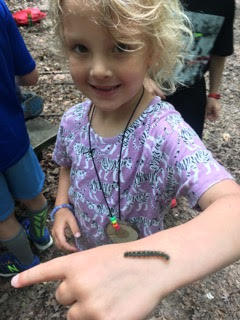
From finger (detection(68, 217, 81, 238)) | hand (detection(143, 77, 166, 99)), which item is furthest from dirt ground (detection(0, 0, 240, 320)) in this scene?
finger (detection(68, 217, 81, 238))

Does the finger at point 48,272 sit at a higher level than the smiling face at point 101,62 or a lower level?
lower

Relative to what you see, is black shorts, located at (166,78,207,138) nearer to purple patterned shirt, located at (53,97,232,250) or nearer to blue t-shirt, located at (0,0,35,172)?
purple patterned shirt, located at (53,97,232,250)

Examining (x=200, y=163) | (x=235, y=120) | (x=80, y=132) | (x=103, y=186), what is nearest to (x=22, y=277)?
(x=200, y=163)

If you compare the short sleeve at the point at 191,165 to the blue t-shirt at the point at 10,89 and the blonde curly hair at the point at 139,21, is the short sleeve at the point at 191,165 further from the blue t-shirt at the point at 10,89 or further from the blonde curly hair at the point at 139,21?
the blue t-shirt at the point at 10,89

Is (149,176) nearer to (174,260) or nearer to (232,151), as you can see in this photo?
(174,260)

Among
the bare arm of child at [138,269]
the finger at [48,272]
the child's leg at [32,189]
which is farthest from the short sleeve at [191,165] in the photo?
the child's leg at [32,189]

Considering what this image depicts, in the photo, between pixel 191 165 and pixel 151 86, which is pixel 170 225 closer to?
pixel 151 86

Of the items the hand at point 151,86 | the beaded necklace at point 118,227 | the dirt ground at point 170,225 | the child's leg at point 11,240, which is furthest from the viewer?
the dirt ground at point 170,225
